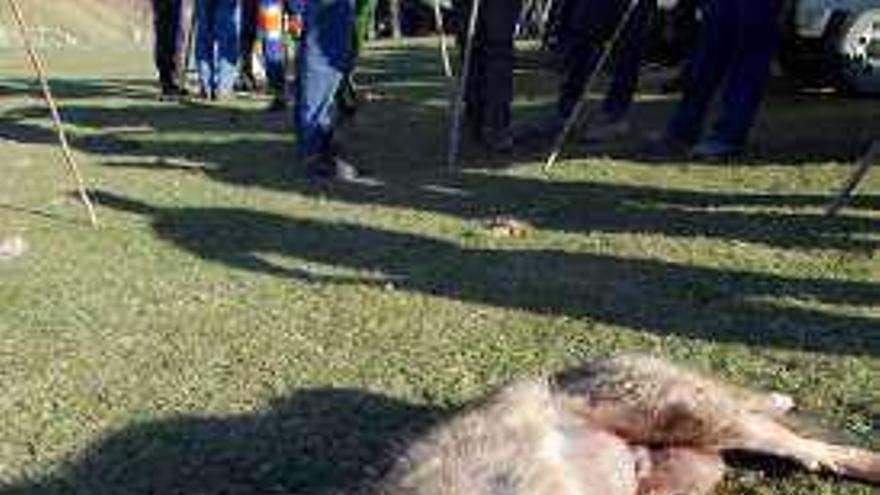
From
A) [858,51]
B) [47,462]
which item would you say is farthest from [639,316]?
[858,51]

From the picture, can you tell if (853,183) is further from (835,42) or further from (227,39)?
(227,39)

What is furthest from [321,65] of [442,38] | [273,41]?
[273,41]

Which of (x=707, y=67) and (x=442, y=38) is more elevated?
(x=707, y=67)

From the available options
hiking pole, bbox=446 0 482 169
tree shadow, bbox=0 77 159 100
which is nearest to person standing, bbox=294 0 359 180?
hiking pole, bbox=446 0 482 169

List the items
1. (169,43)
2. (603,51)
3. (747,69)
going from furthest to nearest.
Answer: (169,43) < (603,51) < (747,69)

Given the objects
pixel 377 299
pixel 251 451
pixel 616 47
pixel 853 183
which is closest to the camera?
pixel 251 451

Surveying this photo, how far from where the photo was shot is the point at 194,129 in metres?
14.6

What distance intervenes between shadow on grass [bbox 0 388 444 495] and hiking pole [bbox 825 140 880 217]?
3.29 metres

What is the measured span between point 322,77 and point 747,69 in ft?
8.67

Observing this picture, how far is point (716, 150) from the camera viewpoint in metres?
10.9

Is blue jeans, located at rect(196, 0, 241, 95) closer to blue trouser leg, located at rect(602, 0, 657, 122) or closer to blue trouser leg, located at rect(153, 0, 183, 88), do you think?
blue trouser leg, located at rect(153, 0, 183, 88)

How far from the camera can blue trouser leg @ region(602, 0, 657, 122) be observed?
12.6 m

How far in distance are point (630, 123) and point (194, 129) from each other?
3813 mm

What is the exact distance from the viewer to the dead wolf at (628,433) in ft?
15.4
